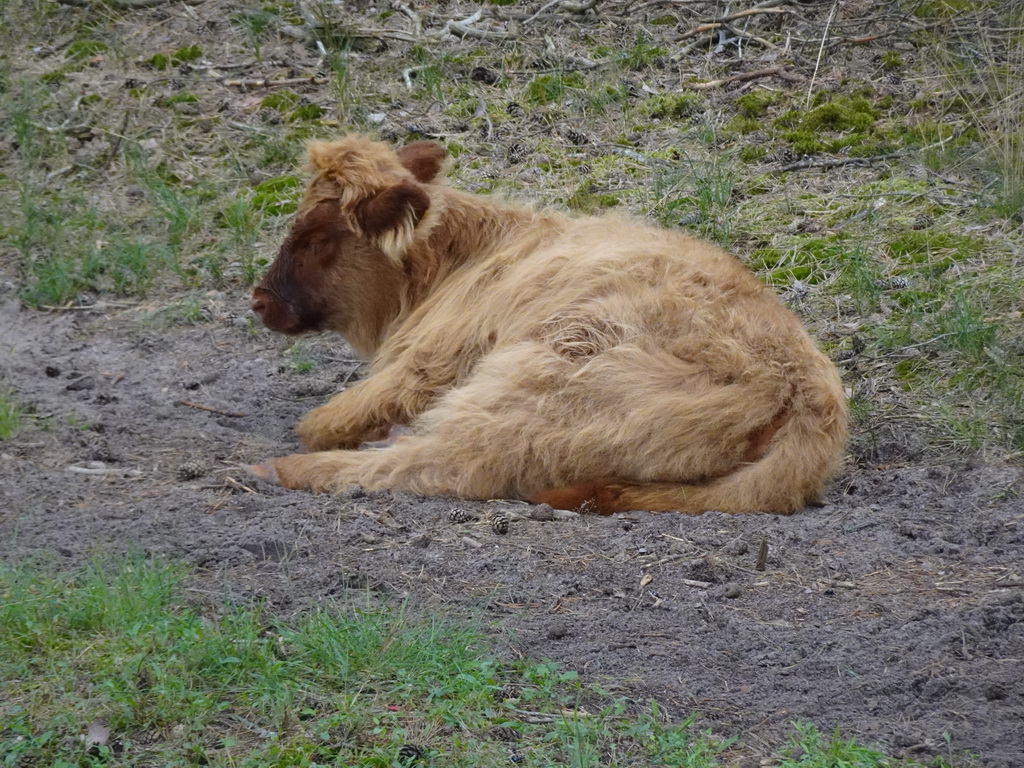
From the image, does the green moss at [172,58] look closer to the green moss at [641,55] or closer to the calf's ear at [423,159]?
the green moss at [641,55]

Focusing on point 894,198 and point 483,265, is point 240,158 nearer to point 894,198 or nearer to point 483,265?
point 483,265

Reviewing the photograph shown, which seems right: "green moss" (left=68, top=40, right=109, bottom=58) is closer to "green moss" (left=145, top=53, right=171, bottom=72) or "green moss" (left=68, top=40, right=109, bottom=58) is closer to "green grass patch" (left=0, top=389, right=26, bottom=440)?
"green moss" (left=145, top=53, right=171, bottom=72)

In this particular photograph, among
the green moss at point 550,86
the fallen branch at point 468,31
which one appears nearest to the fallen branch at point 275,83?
the fallen branch at point 468,31

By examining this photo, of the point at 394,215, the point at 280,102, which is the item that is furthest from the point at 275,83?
the point at 394,215

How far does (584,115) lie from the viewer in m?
9.08

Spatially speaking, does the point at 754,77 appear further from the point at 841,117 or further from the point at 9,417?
the point at 9,417

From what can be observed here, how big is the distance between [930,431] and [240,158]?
19.6 feet

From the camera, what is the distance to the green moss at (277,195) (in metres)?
8.48

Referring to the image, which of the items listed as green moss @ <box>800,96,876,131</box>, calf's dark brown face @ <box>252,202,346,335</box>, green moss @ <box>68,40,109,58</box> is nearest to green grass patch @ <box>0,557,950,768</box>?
calf's dark brown face @ <box>252,202,346,335</box>

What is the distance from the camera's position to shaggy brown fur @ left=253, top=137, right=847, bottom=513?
15.8 ft

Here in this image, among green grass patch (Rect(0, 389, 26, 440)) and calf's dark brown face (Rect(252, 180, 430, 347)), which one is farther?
calf's dark brown face (Rect(252, 180, 430, 347))

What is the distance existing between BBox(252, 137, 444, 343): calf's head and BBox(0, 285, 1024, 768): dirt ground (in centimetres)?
83

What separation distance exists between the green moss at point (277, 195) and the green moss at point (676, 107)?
2.91 meters

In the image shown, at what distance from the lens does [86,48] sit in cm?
1041
